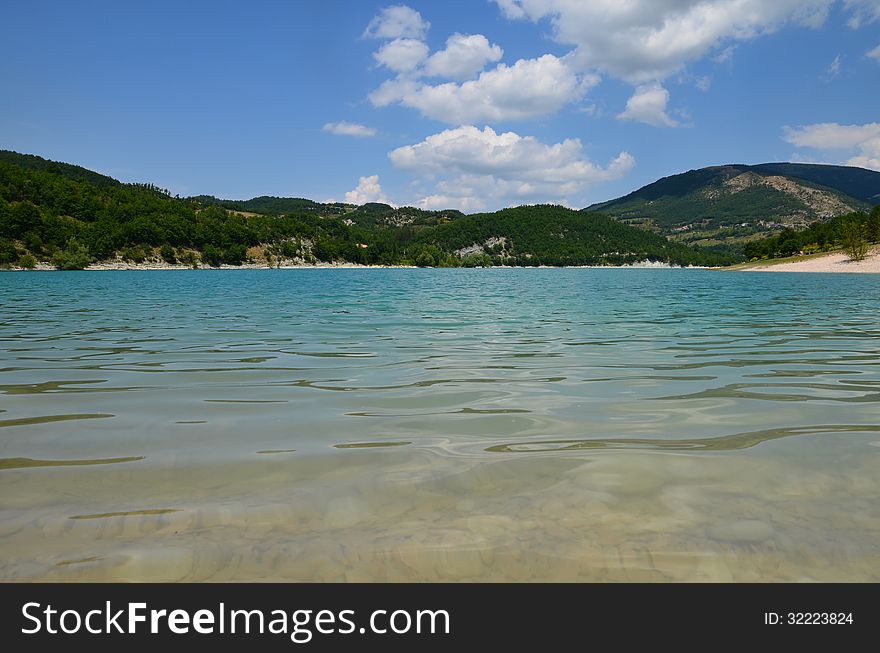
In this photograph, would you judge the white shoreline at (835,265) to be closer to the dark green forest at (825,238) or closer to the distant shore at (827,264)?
the distant shore at (827,264)

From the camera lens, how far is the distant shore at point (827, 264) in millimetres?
87000

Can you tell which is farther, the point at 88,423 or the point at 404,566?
the point at 88,423

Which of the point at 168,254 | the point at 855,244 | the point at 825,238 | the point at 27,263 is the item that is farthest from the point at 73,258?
the point at 825,238

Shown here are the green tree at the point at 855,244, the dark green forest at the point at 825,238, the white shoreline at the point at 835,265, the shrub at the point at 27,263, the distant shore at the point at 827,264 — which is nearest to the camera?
the white shoreline at the point at 835,265

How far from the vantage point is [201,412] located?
703cm

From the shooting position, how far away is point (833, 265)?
9456cm

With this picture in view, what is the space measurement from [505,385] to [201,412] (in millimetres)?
4433

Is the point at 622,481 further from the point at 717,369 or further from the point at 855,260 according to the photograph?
the point at 855,260

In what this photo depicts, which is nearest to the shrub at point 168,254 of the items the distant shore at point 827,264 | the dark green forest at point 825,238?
the distant shore at point 827,264

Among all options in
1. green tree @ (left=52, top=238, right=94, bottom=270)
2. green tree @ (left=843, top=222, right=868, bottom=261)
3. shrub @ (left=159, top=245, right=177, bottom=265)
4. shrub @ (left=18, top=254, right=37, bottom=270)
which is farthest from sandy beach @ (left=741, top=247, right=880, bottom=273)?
shrub @ (left=18, top=254, right=37, bottom=270)

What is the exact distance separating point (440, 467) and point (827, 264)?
4563 inches

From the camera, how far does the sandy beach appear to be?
8687 centimetres

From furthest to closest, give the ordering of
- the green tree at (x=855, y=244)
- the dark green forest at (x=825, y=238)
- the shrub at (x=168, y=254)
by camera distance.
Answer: the shrub at (x=168, y=254)
the dark green forest at (x=825, y=238)
the green tree at (x=855, y=244)
